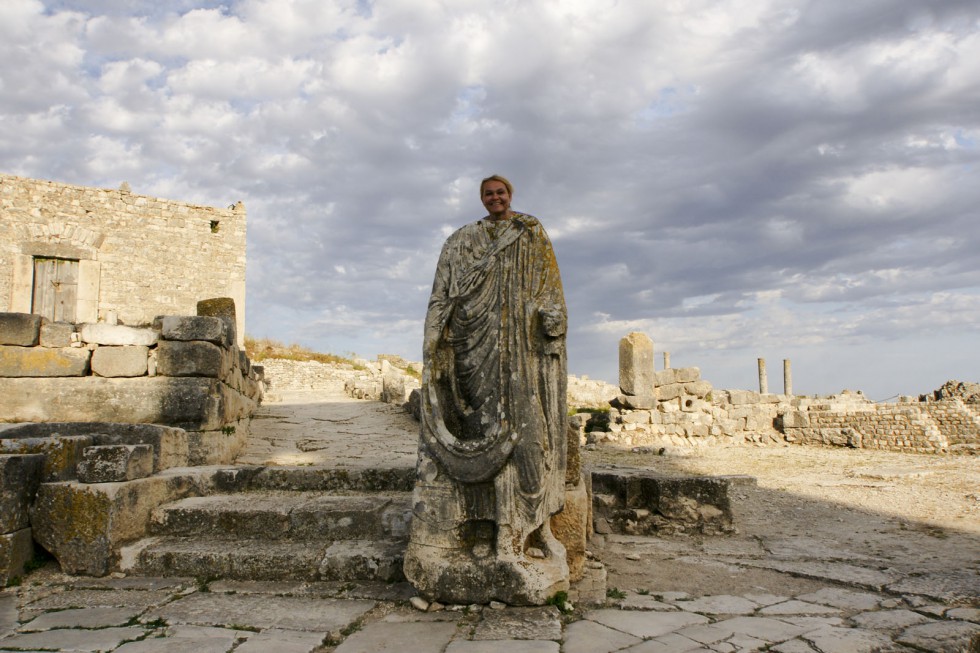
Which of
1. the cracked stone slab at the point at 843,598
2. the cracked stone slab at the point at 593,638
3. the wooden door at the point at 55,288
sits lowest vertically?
the cracked stone slab at the point at 843,598

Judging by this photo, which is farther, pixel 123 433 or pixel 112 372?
pixel 112 372

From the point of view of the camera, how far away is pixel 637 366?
1772cm

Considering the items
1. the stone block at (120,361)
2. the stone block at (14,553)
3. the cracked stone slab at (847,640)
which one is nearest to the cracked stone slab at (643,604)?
the cracked stone slab at (847,640)

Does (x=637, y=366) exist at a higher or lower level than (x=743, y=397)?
higher

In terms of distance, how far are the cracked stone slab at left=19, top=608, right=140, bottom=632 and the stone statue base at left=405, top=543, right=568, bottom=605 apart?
5.11 feet

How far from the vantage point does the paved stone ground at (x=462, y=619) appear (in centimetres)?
313

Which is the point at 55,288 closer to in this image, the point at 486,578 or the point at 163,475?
the point at 163,475

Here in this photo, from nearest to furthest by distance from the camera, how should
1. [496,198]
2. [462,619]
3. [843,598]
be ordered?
1. [462,619]
2. [843,598]
3. [496,198]

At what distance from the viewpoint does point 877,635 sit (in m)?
3.25

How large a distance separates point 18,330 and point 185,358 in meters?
1.62

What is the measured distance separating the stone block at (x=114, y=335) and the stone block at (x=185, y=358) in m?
0.16

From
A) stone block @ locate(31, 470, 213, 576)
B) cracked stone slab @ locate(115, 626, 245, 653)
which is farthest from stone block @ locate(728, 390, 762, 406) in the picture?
cracked stone slab @ locate(115, 626, 245, 653)

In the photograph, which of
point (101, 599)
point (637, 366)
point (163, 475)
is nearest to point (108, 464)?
point (163, 475)

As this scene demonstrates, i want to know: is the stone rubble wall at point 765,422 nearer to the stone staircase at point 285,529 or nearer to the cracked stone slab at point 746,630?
the stone staircase at point 285,529
